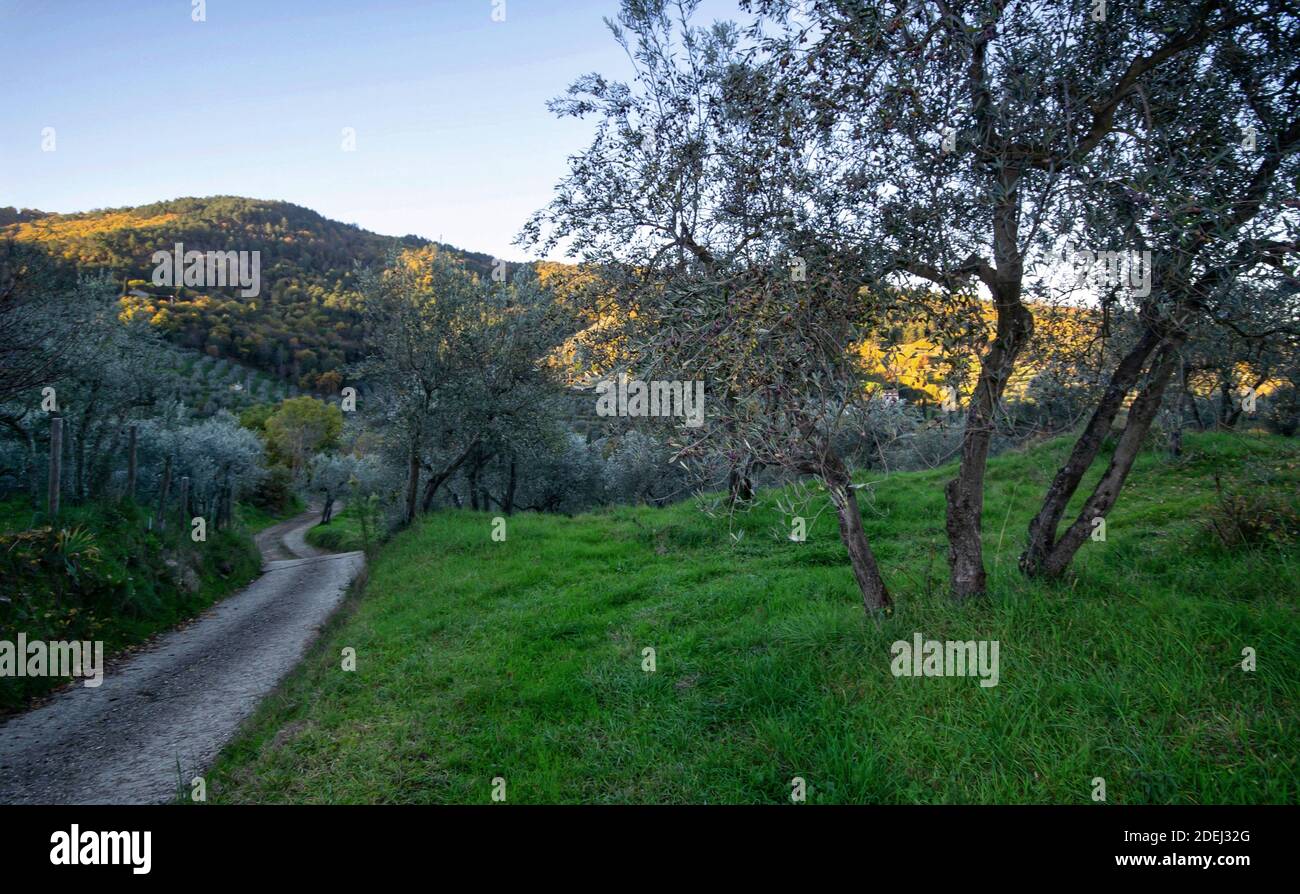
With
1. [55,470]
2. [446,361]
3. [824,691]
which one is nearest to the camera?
[824,691]

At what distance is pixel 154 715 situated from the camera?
8617 mm

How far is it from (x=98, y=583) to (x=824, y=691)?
14.5 metres

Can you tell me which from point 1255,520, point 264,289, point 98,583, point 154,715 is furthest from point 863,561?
point 264,289

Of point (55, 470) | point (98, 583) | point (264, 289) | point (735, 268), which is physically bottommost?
point (98, 583)

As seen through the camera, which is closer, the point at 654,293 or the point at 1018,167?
the point at 1018,167

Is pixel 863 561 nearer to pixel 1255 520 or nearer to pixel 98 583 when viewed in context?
pixel 1255 520

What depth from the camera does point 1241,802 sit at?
328 cm

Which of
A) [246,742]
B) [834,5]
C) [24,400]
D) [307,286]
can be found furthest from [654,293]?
[307,286]

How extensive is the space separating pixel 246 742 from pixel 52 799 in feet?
5.78

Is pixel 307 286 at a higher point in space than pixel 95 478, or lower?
higher

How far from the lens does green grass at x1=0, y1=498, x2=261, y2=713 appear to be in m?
10.1

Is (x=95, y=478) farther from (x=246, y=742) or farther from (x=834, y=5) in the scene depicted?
(x=834, y=5)

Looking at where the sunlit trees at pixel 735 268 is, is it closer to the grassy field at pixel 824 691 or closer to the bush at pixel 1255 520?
the grassy field at pixel 824 691

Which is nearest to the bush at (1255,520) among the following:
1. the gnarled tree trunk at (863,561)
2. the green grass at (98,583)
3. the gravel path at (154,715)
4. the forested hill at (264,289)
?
the gnarled tree trunk at (863,561)
